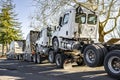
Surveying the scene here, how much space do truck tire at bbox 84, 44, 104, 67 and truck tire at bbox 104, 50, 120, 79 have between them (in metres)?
0.77

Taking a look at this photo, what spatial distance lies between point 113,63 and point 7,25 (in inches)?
1789

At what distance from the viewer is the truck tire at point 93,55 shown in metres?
13.4

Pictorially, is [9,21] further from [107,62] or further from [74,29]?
[107,62]

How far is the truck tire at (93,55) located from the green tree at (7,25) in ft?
139

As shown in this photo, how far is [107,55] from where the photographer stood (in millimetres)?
12672

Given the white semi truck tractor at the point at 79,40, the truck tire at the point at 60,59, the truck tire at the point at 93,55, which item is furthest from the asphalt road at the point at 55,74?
the truck tire at the point at 60,59

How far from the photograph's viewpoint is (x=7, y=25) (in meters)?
55.9

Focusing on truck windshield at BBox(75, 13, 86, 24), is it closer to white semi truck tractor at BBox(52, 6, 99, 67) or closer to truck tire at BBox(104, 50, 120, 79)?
white semi truck tractor at BBox(52, 6, 99, 67)

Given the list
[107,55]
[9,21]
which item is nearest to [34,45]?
[107,55]

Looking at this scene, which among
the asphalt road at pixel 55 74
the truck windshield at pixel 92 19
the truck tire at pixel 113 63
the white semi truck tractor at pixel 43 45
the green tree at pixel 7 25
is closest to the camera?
the truck tire at pixel 113 63

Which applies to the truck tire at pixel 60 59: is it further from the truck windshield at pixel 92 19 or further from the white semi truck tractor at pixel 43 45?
the truck windshield at pixel 92 19

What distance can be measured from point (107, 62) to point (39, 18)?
16.0 m

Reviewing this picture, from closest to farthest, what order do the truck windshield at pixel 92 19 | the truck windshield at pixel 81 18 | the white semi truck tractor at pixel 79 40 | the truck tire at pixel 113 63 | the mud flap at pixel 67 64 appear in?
1. the truck tire at pixel 113 63
2. the white semi truck tractor at pixel 79 40
3. the truck windshield at pixel 81 18
4. the truck windshield at pixel 92 19
5. the mud flap at pixel 67 64

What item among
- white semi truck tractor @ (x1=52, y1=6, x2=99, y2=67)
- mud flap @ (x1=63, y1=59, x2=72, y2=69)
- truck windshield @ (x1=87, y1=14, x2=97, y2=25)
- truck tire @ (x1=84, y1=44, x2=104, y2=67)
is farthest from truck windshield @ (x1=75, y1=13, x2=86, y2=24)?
truck tire @ (x1=84, y1=44, x2=104, y2=67)
